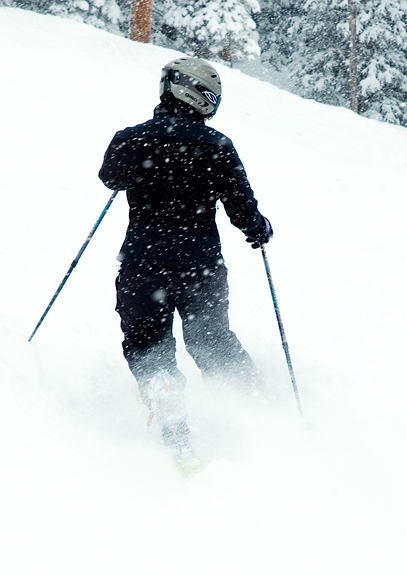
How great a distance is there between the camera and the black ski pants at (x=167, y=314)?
276cm

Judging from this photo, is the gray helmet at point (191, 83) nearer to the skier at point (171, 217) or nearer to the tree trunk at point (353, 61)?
the skier at point (171, 217)

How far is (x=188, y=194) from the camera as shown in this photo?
2.68 meters

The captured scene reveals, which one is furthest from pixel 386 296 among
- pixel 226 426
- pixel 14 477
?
pixel 14 477

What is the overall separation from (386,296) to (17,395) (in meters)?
4.43

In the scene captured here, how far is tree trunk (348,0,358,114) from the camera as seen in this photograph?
64.0ft

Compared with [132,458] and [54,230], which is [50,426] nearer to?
[132,458]

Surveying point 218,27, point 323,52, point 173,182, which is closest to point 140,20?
point 218,27

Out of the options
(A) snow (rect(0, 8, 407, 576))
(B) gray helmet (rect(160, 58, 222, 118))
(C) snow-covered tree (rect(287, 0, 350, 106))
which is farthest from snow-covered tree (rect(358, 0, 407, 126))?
(B) gray helmet (rect(160, 58, 222, 118))

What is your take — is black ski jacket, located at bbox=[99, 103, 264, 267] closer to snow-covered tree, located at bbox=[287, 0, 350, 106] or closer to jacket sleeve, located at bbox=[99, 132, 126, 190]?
jacket sleeve, located at bbox=[99, 132, 126, 190]

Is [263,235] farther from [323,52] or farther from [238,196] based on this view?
[323,52]

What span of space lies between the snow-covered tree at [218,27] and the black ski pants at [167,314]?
18.4 metres

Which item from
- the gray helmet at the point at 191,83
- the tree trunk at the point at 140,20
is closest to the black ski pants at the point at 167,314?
the gray helmet at the point at 191,83

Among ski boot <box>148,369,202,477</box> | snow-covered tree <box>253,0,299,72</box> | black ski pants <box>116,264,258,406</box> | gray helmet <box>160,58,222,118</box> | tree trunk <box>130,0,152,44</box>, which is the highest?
gray helmet <box>160,58,222,118</box>

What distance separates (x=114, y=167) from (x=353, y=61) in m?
20.9
